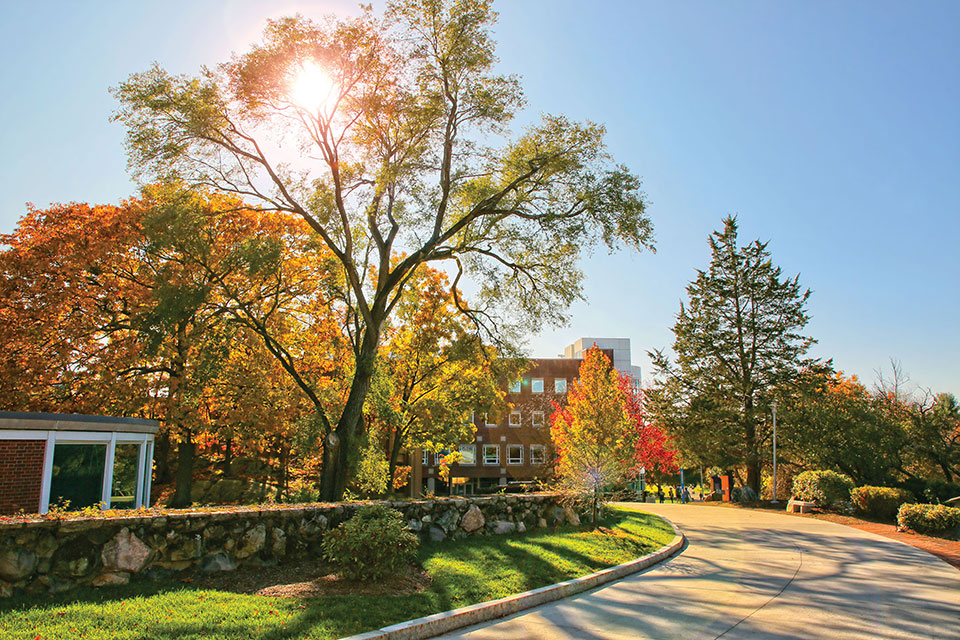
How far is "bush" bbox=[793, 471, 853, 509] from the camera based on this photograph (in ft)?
79.5

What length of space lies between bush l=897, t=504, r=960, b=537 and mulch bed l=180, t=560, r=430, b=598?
1617cm

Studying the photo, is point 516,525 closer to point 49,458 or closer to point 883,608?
point 883,608

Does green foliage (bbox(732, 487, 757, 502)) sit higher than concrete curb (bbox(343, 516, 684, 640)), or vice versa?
concrete curb (bbox(343, 516, 684, 640))

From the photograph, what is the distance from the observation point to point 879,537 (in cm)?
1681

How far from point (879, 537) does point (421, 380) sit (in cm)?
1494

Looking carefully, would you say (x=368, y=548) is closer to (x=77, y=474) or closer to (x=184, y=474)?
(x=77, y=474)

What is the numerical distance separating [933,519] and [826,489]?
7352 millimetres

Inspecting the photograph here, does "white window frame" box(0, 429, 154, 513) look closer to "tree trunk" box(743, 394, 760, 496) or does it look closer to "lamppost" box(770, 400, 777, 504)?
"lamppost" box(770, 400, 777, 504)

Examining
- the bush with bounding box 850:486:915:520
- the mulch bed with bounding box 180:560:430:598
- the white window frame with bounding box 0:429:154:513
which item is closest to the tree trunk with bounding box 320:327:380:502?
the white window frame with bounding box 0:429:154:513

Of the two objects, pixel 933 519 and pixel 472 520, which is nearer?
pixel 472 520

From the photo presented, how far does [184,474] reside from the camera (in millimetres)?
21719

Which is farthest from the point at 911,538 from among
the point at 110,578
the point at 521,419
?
the point at 521,419

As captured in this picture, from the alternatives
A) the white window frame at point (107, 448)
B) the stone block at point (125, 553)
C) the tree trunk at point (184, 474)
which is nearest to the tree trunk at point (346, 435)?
the white window frame at point (107, 448)

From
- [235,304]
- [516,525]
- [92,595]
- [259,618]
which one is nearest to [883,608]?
[516,525]
